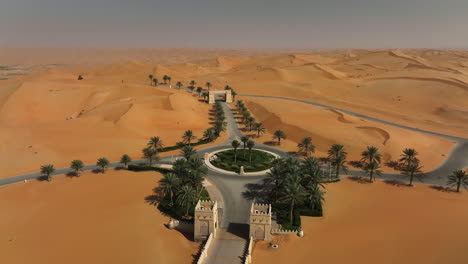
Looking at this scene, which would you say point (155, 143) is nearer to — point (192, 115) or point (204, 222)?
point (192, 115)

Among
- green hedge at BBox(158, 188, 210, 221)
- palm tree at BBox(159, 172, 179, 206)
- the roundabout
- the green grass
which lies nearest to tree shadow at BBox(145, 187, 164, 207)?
green hedge at BBox(158, 188, 210, 221)

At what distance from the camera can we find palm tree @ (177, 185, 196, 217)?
41.5 meters

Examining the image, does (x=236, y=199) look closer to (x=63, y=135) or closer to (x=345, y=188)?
Result: (x=345, y=188)

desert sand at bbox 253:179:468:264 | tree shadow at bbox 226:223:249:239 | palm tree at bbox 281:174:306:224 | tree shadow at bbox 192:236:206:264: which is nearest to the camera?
desert sand at bbox 253:179:468:264

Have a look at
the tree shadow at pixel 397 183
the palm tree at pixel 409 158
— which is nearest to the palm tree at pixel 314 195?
the tree shadow at pixel 397 183

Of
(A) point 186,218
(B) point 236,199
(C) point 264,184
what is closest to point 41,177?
(A) point 186,218

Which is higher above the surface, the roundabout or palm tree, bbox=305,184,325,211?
palm tree, bbox=305,184,325,211

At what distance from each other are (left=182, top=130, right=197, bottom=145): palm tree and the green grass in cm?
883

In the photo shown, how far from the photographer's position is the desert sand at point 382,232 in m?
33.7

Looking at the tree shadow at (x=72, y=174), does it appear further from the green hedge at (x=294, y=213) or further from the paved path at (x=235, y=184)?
the green hedge at (x=294, y=213)

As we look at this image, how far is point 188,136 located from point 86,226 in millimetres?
34348

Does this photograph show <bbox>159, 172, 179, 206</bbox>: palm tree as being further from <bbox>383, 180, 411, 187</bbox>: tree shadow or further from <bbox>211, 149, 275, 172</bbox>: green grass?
<bbox>383, 180, 411, 187</bbox>: tree shadow

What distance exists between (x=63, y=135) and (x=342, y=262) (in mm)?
64038

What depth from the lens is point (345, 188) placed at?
50.7m
